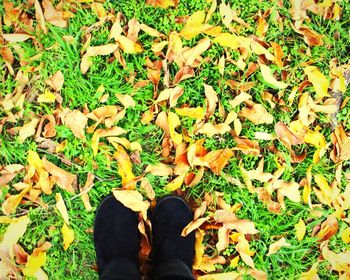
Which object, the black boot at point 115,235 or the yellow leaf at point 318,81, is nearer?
the black boot at point 115,235

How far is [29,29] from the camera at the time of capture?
2.20m

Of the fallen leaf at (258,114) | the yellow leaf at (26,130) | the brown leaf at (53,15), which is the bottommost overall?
the yellow leaf at (26,130)

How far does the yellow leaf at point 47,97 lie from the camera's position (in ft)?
7.14

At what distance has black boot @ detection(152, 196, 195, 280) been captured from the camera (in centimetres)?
211

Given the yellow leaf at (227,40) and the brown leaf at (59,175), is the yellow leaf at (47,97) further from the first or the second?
the yellow leaf at (227,40)

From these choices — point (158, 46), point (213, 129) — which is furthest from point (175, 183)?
point (158, 46)

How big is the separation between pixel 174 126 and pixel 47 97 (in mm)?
663

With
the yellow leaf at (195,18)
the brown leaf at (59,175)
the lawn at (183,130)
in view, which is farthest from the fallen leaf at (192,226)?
the yellow leaf at (195,18)

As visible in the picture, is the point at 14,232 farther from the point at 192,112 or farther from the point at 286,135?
the point at 286,135

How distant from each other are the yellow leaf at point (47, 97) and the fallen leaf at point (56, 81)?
4 cm

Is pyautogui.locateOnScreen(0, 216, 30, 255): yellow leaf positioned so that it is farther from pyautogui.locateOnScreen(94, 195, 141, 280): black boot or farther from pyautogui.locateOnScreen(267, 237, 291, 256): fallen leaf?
pyautogui.locateOnScreen(267, 237, 291, 256): fallen leaf

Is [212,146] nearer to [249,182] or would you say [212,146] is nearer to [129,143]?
[249,182]

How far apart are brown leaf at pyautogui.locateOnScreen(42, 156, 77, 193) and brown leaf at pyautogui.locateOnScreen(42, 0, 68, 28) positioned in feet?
2.30

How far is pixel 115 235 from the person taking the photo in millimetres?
2158
